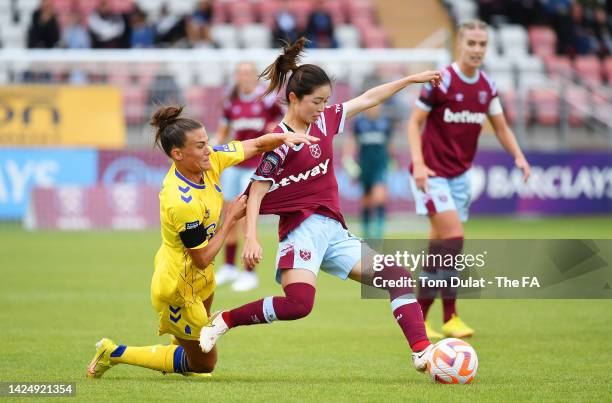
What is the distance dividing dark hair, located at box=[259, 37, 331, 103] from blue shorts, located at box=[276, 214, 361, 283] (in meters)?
0.81

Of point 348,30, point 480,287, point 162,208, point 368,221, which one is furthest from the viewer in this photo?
point 348,30

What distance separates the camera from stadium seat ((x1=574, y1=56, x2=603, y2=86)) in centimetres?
2408

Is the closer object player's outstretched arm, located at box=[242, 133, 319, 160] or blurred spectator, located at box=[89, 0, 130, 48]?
player's outstretched arm, located at box=[242, 133, 319, 160]

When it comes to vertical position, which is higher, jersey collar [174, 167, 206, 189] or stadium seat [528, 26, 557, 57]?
stadium seat [528, 26, 557, 57]

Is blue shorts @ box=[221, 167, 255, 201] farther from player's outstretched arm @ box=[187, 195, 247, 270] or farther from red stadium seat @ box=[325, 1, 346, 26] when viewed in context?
red stadium seat @ box=[325, 1, 346, 26]

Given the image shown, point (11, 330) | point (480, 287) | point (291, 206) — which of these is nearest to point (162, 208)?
point (291, 206)

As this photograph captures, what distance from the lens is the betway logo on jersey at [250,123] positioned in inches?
→ 470

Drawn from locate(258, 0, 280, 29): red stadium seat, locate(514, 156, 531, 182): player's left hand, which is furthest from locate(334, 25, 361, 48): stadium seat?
locate(514, 156, 531, 182): player's left hand

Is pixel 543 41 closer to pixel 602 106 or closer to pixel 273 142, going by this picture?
pixel 602 106

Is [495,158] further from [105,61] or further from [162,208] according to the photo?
[162,208]

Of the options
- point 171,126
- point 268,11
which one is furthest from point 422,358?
point 268,11

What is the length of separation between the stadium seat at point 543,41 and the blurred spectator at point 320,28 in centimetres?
557

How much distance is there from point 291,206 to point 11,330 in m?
3.24

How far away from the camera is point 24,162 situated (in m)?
18.3
